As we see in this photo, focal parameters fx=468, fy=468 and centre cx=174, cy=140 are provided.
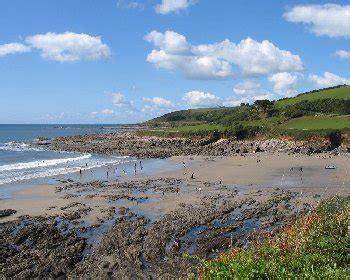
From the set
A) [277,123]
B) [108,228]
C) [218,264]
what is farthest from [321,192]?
[277,123]

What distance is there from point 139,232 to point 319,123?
64.9 m

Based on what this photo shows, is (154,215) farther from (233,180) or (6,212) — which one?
(233,180)

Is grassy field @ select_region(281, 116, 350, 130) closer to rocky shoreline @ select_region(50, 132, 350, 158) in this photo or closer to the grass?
rocky shoreline @ select_region(50, 132, 350, 158)

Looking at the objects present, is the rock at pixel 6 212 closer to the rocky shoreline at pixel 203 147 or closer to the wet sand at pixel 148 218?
the wet sand at pixel 148 218

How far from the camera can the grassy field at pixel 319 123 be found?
78875 millimetres

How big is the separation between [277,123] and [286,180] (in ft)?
150

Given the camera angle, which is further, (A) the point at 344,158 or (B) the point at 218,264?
(A) the point at 344,158

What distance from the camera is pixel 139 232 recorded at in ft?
87.6

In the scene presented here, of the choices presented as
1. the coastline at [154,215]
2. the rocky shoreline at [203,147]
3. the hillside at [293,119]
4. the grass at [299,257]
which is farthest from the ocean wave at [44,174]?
the grass at [299,257]

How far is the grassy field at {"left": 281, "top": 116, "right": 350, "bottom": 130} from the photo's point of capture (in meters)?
78.9

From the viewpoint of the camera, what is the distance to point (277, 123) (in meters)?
90.4

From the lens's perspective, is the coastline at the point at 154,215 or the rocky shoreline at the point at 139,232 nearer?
the rocky shoreline at the point at 139,232

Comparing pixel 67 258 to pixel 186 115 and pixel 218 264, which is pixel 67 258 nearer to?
pixel 218 264

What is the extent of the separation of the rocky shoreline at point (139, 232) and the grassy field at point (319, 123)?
141ft
